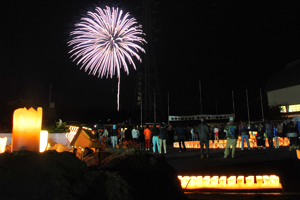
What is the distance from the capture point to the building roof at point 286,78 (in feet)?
198

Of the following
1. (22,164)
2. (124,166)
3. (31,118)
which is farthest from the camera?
(31,118)

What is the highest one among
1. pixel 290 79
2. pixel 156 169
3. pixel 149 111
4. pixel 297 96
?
pixel 290 79

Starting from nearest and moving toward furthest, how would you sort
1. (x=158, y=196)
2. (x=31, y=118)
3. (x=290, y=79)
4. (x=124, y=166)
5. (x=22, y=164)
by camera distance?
(x=22, y=164) → (x=158, y=196) → (x=124, y=166) → (x=31, y=118) → (x=290, y=79)

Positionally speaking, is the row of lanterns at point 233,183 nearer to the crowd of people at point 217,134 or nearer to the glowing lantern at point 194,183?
the glowing lantern at point 194,183

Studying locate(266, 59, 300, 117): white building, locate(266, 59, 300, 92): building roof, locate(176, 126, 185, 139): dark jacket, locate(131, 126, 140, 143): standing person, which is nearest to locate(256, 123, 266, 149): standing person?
locate(176, 126, 185, 139): dark jacket

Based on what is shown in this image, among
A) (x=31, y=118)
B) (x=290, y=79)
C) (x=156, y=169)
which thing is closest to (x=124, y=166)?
(x=156, y=169)

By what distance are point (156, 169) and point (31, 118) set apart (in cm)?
234

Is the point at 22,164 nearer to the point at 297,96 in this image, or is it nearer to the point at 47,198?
the point at 47,198

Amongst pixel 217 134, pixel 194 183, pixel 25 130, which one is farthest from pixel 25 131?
pixel 217 134

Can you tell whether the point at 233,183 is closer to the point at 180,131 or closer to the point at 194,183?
the point at 194,183

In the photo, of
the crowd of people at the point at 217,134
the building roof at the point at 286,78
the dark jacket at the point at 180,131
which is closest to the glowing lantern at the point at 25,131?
the crowd of people at the point at 217,134

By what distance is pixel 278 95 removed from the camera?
63406 mm

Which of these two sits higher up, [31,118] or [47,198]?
[31,118]

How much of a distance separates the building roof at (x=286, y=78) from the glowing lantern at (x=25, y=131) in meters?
64.6
